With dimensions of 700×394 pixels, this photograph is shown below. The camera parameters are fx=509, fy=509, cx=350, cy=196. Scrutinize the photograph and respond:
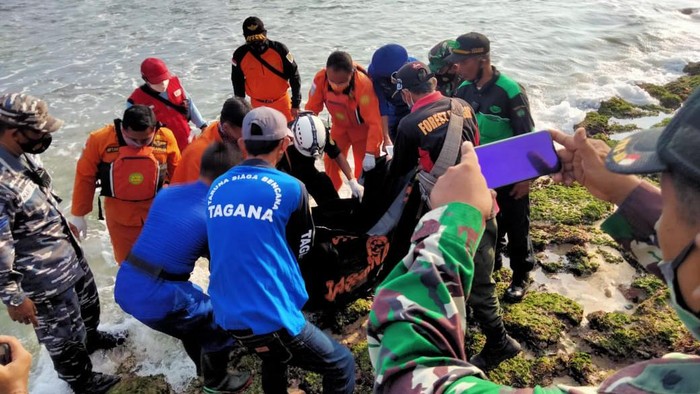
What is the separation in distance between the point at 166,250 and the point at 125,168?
45.2 inches

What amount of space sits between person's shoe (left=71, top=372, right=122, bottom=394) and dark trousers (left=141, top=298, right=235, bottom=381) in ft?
2.95

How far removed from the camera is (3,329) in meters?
5.13

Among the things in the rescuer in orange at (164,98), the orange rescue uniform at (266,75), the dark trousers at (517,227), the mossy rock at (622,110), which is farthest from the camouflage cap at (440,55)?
the mossy rock at (622,110)

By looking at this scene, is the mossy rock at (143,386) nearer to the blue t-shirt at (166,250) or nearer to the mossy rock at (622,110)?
the blue t-shirt at (166,250)

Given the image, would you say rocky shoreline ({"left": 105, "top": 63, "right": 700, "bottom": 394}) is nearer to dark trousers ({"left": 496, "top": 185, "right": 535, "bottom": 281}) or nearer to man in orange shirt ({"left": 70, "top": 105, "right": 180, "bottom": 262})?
dark trousers ({"left": 496, "top": 185, "right": 535, "bottom": 281})

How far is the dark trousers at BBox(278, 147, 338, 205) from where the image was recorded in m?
4.87

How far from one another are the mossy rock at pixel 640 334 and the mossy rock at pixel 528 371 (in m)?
0.42

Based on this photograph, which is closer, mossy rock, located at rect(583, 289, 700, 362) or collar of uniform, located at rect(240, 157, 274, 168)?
collar of uniform, located at rect(240, 157, 274, 168)

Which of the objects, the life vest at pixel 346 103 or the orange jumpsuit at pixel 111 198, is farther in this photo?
the life vest at pixel 346 103

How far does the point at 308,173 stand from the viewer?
4934 mm

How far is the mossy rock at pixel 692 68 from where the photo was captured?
11.6 m

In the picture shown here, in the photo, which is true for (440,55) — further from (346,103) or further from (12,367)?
(12,367)

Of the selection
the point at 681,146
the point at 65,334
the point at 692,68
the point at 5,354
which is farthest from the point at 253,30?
the point at 692,68

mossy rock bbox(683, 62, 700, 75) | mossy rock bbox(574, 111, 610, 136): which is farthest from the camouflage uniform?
mossy rock bbox(683, 62, 700, 75)
